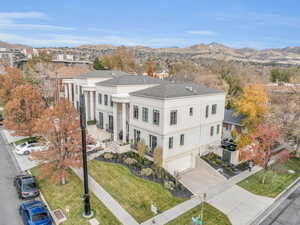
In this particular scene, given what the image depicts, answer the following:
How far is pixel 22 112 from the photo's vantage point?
26.2 metres

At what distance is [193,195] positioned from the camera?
17547 millimetres

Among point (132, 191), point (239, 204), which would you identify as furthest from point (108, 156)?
point (239, 204)

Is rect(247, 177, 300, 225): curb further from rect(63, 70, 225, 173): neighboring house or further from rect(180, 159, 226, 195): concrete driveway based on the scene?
rect(63, 70, 225, 173): neighboring house

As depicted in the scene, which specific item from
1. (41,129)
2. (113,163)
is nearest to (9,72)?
(41,129)

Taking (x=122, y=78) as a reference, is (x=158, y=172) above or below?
below

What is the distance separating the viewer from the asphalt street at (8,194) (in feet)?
46.9

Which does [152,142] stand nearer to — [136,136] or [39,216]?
[136,136]

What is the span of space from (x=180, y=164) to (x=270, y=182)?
Answer: 30.0ft

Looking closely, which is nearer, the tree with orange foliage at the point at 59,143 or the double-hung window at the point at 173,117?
the tree with orange foliage at the point at 59,143

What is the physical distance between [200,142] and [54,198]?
16.5m

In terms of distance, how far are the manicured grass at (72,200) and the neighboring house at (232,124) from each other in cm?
2409

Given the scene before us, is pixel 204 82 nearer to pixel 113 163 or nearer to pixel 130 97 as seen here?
pixel 130 97

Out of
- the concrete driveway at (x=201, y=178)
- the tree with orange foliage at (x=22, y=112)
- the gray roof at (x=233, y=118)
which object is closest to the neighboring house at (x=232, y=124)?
the gray roof at (x=233, y=118)

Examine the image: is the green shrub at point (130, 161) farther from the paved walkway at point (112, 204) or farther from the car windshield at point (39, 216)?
the car windshield at point (39, 216)
